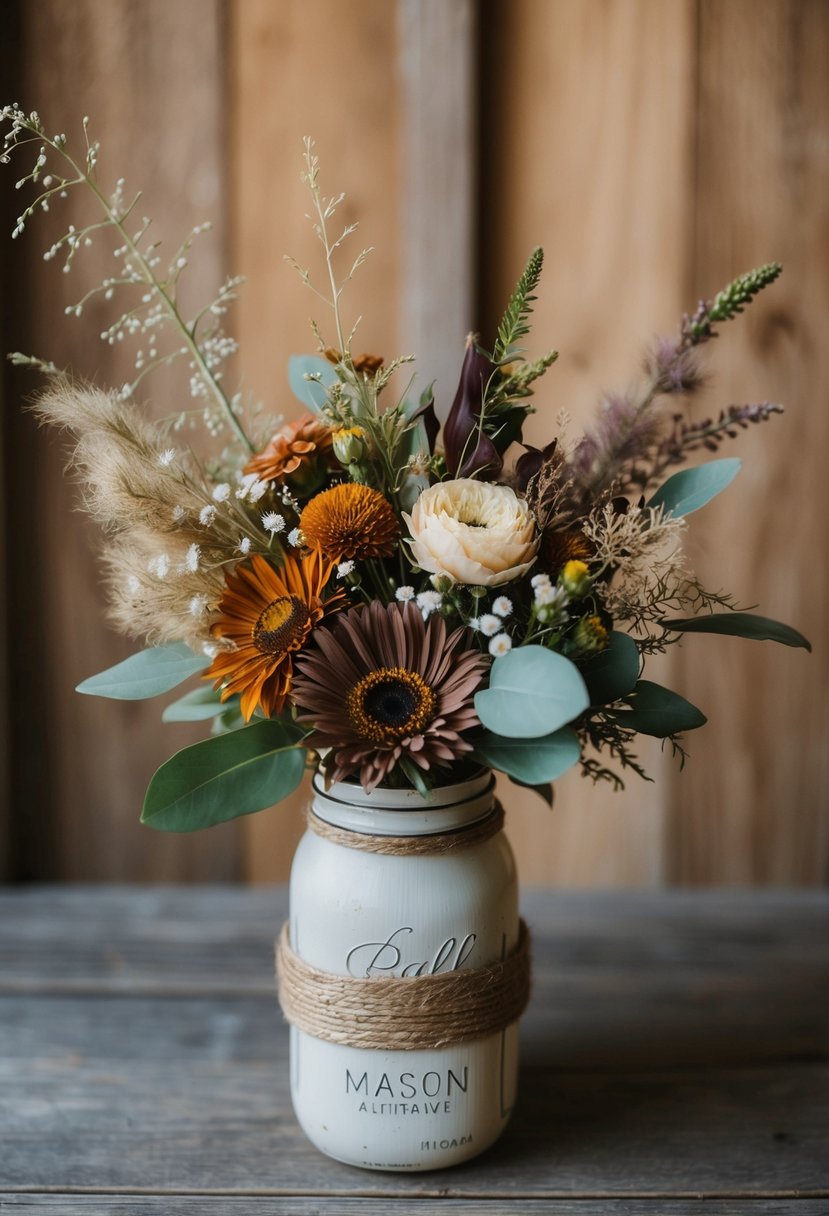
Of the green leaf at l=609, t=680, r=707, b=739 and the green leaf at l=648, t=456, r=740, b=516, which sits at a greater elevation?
the green leaf at l=648, t=456, r=740, b=516

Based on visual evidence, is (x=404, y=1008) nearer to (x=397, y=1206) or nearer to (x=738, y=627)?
(x=397, y=1206)

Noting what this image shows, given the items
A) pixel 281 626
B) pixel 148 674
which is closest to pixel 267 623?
pixel 281 626

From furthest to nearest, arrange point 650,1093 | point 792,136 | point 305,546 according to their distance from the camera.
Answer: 1. point 792,136
2. point 650,1093
3. point 305,546

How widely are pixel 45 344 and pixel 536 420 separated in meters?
0.58

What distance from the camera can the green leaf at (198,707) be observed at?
30.2 inches

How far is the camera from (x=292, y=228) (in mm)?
1224

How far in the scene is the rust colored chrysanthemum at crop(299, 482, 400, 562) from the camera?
65cm

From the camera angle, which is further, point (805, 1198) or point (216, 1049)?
point (216, 1049)

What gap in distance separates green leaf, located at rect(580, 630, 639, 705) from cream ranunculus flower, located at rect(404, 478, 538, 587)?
0.25ft

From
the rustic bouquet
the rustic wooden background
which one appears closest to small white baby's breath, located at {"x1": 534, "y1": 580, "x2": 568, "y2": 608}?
the rustic bouquet

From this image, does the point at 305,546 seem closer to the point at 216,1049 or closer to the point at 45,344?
the point at 216,1049

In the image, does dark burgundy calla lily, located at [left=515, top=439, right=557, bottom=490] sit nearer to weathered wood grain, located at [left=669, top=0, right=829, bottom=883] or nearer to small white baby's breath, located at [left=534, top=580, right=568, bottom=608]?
small white baby's breath, located at [left=534, top=580, right=568, bottom=608]

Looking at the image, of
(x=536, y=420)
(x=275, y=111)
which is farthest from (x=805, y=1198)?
(x=275, y=111)

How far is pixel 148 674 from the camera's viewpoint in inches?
29.1
